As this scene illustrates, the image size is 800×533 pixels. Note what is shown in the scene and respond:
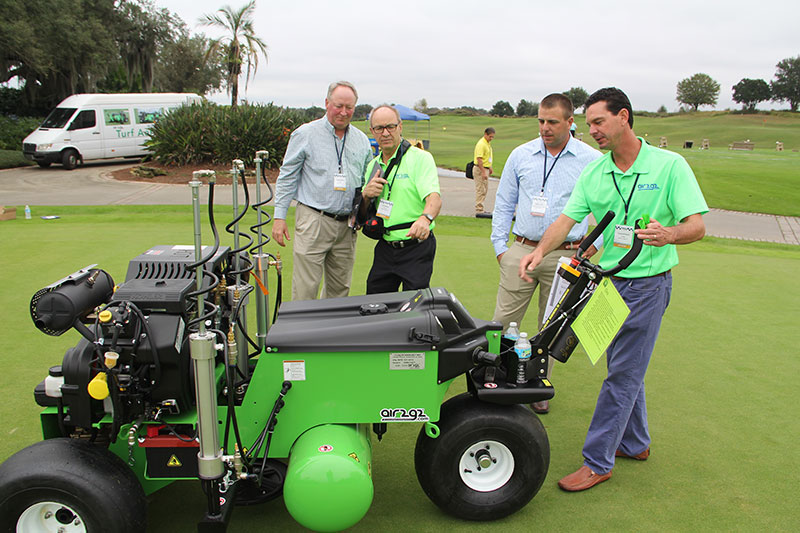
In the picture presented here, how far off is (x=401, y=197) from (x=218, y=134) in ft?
44.2

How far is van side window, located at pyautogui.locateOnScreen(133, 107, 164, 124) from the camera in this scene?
18234 mm

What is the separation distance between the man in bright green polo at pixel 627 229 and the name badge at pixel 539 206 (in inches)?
20.3

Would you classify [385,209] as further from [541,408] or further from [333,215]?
[541,408]

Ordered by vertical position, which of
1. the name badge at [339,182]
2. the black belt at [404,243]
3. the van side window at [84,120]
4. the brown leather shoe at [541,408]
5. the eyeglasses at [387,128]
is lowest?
the brown leather shoe at [541,408]

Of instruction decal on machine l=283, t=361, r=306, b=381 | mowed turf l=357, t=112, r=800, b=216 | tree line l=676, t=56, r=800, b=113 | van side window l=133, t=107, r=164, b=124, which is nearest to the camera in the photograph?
instruction decal on machine l=283, t=361, r=306, b=381

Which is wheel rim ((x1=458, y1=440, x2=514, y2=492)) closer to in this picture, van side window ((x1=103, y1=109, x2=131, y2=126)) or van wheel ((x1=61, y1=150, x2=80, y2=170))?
van wheel ((x1=61, y1=150, x2=80, y2=170))

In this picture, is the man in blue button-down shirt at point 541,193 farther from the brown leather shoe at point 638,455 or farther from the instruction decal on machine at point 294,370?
the instruction decal on machine at point 294,370

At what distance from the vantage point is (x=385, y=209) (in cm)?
349

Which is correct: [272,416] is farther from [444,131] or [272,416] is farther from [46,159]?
[444,131]

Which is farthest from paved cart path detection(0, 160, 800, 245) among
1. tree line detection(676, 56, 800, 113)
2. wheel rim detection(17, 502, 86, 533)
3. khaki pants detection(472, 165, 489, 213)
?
tree line detection(676, 56, 800, 113)

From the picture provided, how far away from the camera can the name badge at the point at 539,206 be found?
3.38 m

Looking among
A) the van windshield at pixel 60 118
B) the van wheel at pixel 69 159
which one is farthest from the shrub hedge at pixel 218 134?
the van windshield at pixel 60 118

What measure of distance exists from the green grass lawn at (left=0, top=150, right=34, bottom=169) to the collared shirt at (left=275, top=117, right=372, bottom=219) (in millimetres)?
17624

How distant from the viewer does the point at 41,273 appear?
214 inches
